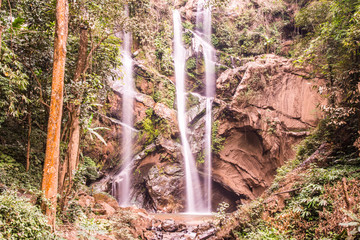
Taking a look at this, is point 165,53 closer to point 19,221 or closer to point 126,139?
point 126,139

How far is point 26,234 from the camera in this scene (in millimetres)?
3609

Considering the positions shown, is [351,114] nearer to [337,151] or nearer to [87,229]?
[337,151]

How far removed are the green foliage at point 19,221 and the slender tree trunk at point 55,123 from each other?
466 millimetres

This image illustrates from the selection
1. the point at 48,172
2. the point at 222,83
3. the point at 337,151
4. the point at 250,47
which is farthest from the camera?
the point at 250,47

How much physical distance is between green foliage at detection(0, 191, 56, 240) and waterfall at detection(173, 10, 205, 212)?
13065 millimetres

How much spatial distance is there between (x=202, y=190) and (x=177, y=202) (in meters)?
2.09

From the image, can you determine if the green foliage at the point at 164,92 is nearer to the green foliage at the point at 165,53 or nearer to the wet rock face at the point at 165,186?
the green foliage at the point at 165,53

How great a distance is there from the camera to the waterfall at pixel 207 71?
1669 centimetres

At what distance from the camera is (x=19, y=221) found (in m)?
3.63

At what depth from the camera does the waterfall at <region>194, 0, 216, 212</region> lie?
16688 millimetres

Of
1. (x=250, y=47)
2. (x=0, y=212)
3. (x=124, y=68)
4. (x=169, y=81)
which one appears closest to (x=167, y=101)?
(x=169, y=81)

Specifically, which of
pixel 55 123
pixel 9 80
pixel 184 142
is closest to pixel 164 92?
pixel 184 142

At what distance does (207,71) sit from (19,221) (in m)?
18.7

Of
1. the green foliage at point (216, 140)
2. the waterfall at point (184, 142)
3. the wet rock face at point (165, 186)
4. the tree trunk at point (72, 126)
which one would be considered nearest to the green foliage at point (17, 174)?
the tree trunk at point (72, 126)
